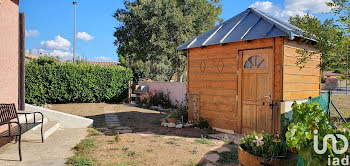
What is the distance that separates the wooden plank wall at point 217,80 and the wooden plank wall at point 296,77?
0.67m

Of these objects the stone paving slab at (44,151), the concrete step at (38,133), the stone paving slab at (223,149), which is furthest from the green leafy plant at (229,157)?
the concrete step at (38,133)

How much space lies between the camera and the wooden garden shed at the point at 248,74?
6188mm

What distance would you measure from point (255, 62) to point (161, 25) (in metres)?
9.45

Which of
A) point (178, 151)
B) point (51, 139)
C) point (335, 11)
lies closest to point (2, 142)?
point (51, 139)

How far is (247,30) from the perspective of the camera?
22.7 ft

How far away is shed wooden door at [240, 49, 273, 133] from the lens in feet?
21.0

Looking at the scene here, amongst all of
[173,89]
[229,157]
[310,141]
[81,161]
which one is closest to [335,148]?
[310,141]

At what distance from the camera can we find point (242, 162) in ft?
10.5

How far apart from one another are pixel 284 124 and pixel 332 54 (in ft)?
11.1

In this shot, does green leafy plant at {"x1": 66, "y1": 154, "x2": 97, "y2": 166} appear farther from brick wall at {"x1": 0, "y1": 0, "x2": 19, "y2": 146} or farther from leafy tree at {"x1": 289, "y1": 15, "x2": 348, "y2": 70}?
leafy tree at {"x1": 289, "y1": 15, "x2": 348, "y2": 70}

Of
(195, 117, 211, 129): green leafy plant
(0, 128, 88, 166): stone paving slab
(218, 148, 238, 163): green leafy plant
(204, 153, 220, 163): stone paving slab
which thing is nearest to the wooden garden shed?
(195, 117, 211, 129): green leafy plant

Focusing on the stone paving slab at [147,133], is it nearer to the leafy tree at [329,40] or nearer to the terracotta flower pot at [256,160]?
the terracotta flower pot at [256,160]

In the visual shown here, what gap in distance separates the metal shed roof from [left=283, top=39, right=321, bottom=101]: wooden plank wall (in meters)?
0.43

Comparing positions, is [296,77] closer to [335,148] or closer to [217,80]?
[217,80]
